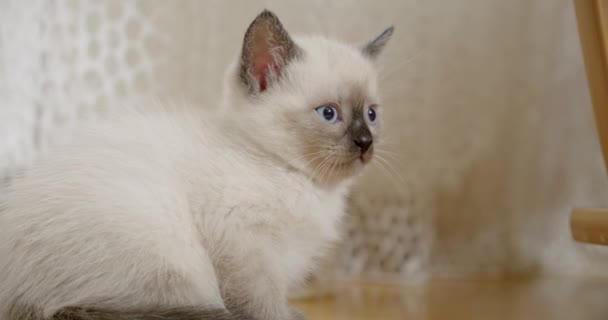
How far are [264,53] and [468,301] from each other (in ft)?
2.87

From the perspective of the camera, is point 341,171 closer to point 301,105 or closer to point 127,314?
point 301,105

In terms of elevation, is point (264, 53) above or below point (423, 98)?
above

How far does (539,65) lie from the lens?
2.13 meters

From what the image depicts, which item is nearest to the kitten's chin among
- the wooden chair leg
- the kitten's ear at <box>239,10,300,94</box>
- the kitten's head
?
the kitten's head

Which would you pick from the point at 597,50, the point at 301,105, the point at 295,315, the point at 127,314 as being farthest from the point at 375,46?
the point at 127,314

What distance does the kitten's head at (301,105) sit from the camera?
129 cm

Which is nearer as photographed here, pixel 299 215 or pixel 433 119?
pixel 299 215

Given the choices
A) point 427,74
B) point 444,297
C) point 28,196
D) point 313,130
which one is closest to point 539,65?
point 427,74

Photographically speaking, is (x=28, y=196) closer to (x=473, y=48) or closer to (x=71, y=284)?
(x=71, y=284)

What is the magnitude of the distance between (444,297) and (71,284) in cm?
105

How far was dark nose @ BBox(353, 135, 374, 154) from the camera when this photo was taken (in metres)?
1.29

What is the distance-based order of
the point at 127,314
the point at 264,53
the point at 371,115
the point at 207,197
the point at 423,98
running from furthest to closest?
the point at 423,98
the point at 371,115
the point at 264,53
the point at 207,197
the point at 127,314

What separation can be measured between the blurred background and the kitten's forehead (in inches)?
21.6

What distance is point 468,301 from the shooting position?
1.62 m
